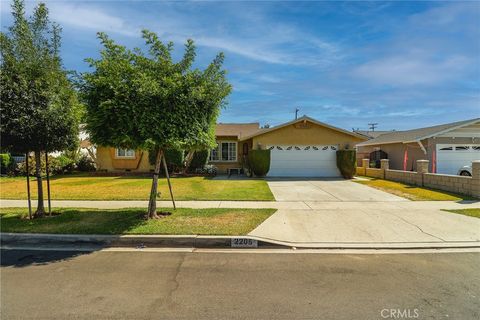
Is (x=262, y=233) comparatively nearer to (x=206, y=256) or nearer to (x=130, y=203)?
(x=206, y=256)

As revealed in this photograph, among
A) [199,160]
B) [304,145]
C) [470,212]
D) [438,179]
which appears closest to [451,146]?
[438,179]

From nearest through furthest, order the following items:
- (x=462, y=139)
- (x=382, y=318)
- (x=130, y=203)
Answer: (x=382, y=318) < (x=130, y=203) < (x=462, y=139)

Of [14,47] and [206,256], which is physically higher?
[14,47]

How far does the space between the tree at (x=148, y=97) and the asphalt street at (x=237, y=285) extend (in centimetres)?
269

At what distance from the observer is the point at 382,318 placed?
3.66m

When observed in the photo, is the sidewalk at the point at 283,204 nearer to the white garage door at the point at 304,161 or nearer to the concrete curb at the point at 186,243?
the concrete curb at the point at 186,243

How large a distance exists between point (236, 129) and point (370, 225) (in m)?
19.0

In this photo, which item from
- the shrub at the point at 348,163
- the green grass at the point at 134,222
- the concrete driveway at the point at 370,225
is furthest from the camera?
the shrub at the point at 348,163

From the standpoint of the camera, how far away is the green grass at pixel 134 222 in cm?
703

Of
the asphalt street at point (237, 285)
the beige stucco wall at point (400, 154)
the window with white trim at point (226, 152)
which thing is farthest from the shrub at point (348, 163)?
the asphalt street at point (237, 285)

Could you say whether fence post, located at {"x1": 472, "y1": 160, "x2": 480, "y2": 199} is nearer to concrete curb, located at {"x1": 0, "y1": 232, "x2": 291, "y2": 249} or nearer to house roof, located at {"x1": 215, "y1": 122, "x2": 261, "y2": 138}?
concrete curb, located at {"x1": 0, "y1": 232, "x2": 291, "y2": 249}

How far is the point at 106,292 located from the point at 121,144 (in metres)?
4.05

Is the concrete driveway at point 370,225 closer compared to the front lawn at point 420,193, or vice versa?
the concrete driveway at point 370,225

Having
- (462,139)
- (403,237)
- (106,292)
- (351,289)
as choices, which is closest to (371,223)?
(403,237)
